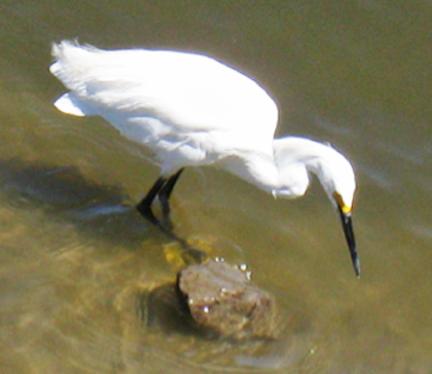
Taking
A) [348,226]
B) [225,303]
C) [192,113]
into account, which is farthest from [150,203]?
[348,226]

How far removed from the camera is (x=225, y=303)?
4953mm

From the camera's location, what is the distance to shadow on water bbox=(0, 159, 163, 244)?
5.83m

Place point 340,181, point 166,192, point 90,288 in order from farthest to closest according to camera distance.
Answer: point 166,192 < point 90,288 < point 340,181

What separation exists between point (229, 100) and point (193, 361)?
1.80m

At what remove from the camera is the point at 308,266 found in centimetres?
582

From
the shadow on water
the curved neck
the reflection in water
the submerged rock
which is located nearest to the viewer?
the reflection in water

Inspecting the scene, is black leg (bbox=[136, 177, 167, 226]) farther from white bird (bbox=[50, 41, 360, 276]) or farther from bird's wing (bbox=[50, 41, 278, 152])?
bird's wing (bbox=[50, 41, 278, 152])

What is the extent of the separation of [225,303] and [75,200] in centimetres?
166

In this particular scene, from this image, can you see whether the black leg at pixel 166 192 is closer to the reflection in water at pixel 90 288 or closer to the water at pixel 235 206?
the water at pixel 235 206

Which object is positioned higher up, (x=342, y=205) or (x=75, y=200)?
(x=342, y=205)

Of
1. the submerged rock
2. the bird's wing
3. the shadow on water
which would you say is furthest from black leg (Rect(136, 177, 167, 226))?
the submerged rock

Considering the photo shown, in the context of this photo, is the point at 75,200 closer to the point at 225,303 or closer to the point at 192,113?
the point at 192,113

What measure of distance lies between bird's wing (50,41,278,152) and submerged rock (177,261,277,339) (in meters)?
1.01

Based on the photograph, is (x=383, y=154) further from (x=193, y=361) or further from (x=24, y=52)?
(x=24, y=52)
